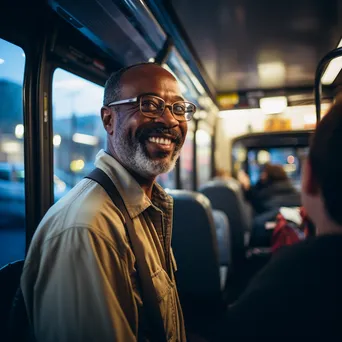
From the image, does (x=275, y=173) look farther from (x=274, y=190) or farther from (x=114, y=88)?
(x=114, y=88)

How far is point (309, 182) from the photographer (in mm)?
872

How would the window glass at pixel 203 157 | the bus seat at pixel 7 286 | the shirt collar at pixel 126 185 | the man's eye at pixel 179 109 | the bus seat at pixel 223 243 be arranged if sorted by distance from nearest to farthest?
the shirt collar at pixel 126 185 → the bus seat at pixel 7 286 → the man's eye at pixel 179 109 → the bus seat at pixel 223 243 → the window glass at pixel 203 157

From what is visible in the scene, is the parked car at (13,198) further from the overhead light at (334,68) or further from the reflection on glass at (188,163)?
the reflection on glass at (188,163)

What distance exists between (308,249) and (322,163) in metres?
0.22

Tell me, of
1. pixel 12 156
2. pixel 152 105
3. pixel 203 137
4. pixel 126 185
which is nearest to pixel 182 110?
pixel 152 105

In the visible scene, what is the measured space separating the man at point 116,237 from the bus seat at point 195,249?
107 cm

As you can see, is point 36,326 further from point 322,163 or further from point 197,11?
point 197,11

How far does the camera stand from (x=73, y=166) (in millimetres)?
3449

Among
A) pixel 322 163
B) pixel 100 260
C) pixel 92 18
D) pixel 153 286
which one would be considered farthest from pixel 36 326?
pixel 92 18

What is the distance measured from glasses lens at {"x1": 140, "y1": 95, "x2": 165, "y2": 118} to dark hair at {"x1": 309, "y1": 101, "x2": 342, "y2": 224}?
3.08 ft

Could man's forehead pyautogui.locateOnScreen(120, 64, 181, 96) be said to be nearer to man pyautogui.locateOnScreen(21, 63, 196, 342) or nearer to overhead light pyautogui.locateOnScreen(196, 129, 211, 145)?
man pyautogui.locateOnScreen(21, 63, 196, 342)

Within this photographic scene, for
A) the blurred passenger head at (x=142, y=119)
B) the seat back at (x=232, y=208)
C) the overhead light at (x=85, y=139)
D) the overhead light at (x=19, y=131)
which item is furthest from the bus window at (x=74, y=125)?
the seat back at (x=232, y=208)

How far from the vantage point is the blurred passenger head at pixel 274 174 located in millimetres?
5789

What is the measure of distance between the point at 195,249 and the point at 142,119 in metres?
1.60
